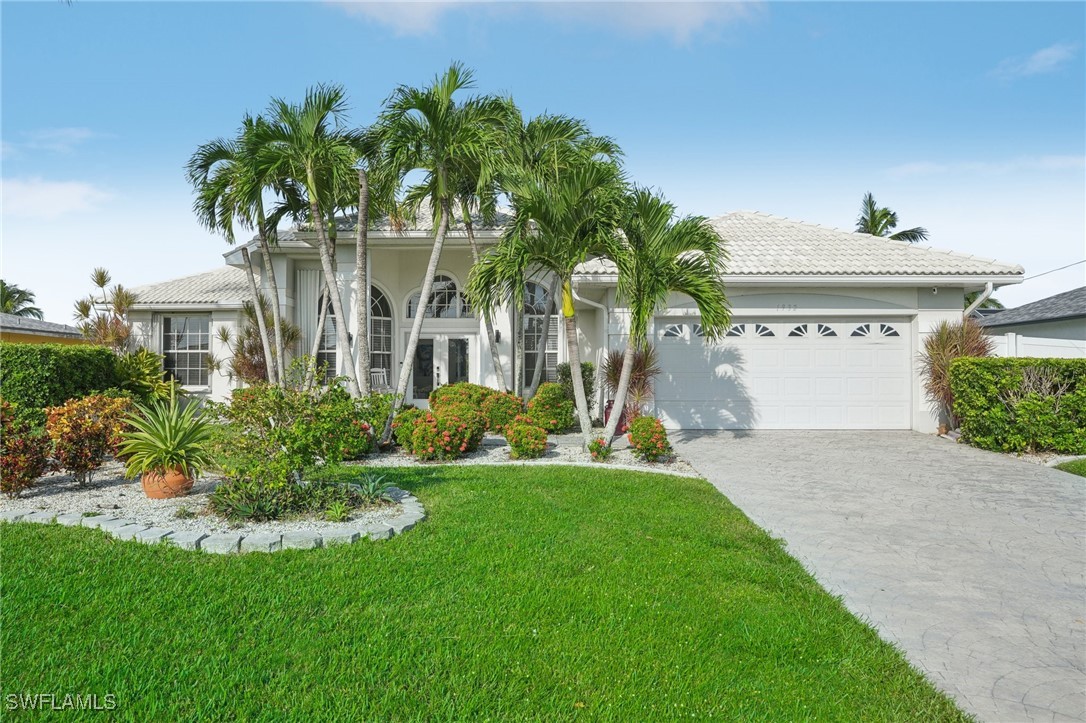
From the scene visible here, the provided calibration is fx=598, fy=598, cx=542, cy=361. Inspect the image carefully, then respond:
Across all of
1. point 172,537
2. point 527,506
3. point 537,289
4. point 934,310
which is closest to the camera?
point 172,537

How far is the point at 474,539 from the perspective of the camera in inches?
211

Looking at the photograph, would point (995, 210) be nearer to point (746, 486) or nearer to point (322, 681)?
point (746, 486)

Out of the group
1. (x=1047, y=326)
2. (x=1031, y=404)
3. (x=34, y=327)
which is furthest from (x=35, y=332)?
(x=1047, y=326)

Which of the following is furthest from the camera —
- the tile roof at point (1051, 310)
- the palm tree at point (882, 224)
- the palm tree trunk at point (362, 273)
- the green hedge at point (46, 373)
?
the palm tree at point (882, 224)

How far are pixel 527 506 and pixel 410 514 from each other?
4.16 feet

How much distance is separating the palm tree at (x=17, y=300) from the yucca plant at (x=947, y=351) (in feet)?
135

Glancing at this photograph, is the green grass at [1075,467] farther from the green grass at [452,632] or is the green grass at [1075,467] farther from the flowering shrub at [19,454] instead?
the flowering shrub at [19,454]

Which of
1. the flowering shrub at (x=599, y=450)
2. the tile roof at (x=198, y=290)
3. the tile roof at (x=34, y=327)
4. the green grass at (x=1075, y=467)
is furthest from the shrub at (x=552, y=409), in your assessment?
the tile roof at (x=34, y=327)

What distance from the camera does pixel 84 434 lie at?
723 cm

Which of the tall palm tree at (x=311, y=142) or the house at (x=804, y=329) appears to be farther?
the house at (x=804, y=329)

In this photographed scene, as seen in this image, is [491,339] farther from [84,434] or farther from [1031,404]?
[1031,404]

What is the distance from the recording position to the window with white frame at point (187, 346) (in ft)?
55.3

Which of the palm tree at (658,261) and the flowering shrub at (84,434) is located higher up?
the palm tree at (658,261)

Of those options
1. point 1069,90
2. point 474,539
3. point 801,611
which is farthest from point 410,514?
point 1069,90
